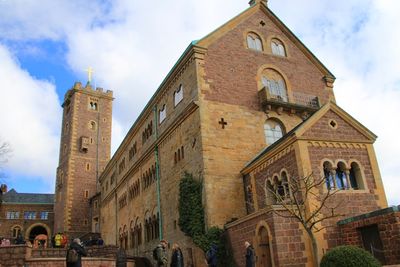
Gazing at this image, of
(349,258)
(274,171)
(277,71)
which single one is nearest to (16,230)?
(277,71)

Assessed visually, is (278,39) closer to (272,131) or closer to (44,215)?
(272,131)

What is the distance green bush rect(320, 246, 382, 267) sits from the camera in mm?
12711

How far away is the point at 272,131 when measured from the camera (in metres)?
26.3

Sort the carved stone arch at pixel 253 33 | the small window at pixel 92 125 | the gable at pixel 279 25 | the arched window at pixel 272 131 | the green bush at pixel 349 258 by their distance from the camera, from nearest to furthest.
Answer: the green bush at pixel 349 258 → the arched window at pixel 272 131 → the carved stone arch at pixel 253 33 → the gable at pixel 279 25 → the small window at pixel 92 125

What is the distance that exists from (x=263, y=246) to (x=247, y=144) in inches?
326

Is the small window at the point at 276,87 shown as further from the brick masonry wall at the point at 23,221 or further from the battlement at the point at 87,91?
the brick masonry wall at the point at 23,221

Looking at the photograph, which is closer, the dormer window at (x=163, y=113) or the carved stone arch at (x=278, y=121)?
the carved stone arch at (x=278, y=121)

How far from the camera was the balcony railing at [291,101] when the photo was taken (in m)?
26.0

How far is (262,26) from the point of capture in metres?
29.5

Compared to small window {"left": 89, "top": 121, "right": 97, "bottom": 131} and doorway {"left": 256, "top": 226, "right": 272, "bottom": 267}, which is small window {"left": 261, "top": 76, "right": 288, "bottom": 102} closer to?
doorway {"left": 256, "top": 226, "right": 272, "bottom": 267}

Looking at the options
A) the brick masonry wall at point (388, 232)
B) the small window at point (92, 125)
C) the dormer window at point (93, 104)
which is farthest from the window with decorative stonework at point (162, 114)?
the dormer window at point (93, 104)

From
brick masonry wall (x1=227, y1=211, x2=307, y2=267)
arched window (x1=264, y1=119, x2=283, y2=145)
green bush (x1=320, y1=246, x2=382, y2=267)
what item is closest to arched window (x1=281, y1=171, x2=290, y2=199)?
brick masonry wall (x1=227, y1=211, x2=307, y2=267)

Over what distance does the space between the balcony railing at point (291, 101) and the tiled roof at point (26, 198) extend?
6376 centimetres

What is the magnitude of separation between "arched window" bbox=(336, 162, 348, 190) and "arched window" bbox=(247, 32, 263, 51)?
12.2 metres
